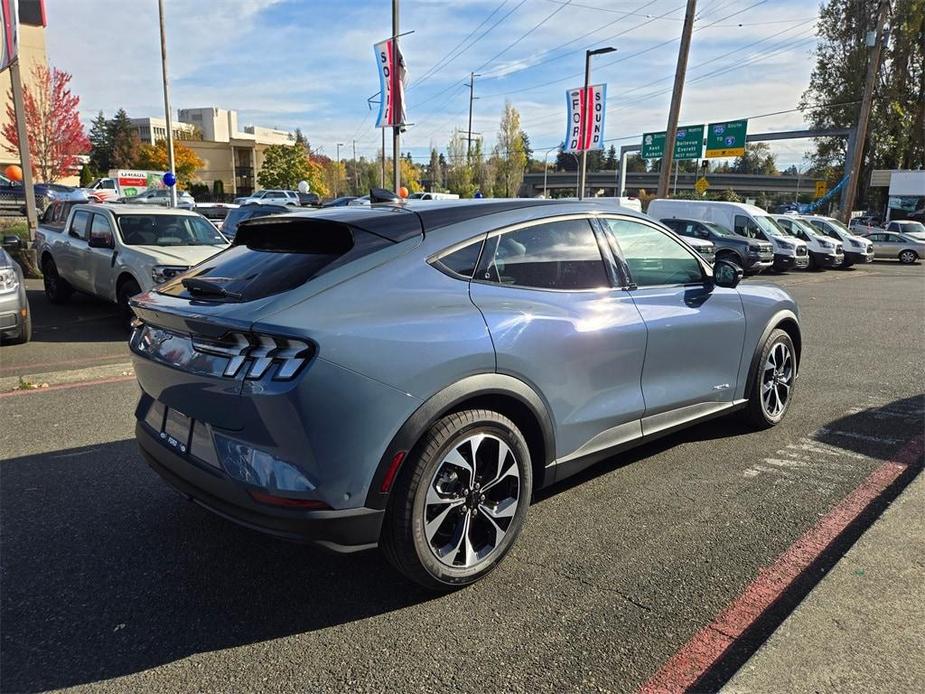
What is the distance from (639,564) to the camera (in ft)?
10.3

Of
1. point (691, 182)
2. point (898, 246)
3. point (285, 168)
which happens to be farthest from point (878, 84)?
point (691, 182)

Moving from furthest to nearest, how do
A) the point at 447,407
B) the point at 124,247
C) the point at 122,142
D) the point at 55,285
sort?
the point at 122,142, the point at 55,285, the point at 124,247, the point at 447,407

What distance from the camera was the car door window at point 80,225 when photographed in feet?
32.2

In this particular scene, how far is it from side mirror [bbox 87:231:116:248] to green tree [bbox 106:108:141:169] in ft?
247

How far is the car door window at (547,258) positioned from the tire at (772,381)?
71.9 inches

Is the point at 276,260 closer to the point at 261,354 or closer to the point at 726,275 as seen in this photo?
the point at 261,354

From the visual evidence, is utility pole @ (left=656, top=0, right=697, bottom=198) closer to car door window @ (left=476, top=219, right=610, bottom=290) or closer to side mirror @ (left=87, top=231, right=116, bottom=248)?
side mirror @ (left=87, top=231, right=116, bottom=248)

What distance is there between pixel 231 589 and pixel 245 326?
1.23m

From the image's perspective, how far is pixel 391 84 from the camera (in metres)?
21.0

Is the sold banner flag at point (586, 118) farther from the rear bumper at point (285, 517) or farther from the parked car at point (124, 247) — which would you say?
the rear bumper at point (285, 517)

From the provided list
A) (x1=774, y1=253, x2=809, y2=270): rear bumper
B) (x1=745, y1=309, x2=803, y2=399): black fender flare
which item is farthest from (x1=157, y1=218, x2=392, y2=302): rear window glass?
(x1=774, y1=253, x2=809, y2=270): rear bumper

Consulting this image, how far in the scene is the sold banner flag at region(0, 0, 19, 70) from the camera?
11.7 meters

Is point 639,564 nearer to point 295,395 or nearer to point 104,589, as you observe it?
point 295,395

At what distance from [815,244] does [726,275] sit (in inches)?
848
